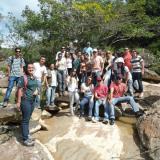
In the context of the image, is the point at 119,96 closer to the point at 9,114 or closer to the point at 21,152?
the point at 9,114

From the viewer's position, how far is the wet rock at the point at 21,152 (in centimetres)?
1219

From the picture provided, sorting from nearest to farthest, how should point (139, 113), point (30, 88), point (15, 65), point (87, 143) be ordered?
point (30, 88) → point (87, 143) → point (15, 65) → point (139, 113)

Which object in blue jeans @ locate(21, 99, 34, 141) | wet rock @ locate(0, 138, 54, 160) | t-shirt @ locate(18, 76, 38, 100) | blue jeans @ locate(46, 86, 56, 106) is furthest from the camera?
blue jeans @ locate(46, 86, 56, 106)

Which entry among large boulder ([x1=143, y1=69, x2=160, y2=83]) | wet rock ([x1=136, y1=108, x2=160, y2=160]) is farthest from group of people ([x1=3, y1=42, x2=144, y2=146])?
large boulder ([x1=143, y1=69, x2=160, y2=83])

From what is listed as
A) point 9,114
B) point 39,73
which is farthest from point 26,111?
point 39,73

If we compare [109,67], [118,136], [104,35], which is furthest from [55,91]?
[104,35]

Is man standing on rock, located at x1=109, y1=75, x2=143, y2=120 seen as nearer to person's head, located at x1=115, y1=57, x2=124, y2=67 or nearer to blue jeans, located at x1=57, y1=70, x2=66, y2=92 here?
person's head, located at x1=115, y1=57, x2=124, y2=67

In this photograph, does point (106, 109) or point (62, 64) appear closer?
point (106, 109)

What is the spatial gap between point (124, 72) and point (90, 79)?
1.56 m

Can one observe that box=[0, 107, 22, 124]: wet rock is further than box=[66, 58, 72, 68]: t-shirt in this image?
No

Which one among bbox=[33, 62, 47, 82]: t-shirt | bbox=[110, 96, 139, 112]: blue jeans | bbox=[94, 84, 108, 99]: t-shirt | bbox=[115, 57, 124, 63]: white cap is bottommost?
bbox=[110, 96, 139, 112]: blue jeans

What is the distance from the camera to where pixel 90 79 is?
1491 centimetres

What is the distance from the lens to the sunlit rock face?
12742 mm

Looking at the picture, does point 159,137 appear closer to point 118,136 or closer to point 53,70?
point 118,136
